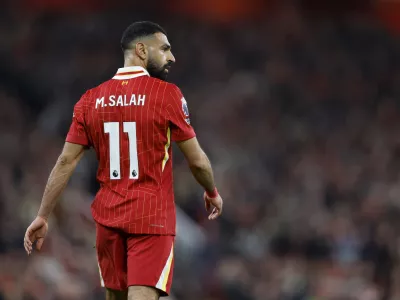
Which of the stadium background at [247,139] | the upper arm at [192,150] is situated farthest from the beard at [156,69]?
the stadium background at [247,139]

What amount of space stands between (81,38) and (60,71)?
111cm

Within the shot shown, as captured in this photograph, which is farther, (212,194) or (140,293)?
(212,194)

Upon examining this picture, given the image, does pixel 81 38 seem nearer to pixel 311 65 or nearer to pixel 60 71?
pixel 60 71

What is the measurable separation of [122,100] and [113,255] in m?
0.81

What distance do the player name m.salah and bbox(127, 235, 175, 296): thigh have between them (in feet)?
2.23

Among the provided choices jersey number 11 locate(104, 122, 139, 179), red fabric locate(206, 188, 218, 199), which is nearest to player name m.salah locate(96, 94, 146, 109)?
jersey number 11 locate(104, 122, 139, 179)

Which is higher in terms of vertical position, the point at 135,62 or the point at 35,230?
the point at 135,62

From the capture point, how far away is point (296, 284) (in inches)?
410

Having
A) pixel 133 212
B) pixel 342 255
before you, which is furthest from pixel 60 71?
pixel 133 212

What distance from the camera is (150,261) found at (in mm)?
4914

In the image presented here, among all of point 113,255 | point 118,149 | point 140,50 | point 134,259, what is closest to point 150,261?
point 134,259

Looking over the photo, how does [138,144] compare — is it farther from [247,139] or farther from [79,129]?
[247,139]

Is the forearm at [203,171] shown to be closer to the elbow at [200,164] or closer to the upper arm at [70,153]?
the elbow at [200,164]

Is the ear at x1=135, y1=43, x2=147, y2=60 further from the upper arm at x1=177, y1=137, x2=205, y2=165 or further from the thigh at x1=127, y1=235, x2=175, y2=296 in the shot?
the thigh at x1=127, y1=235, x2=175, y2=296
